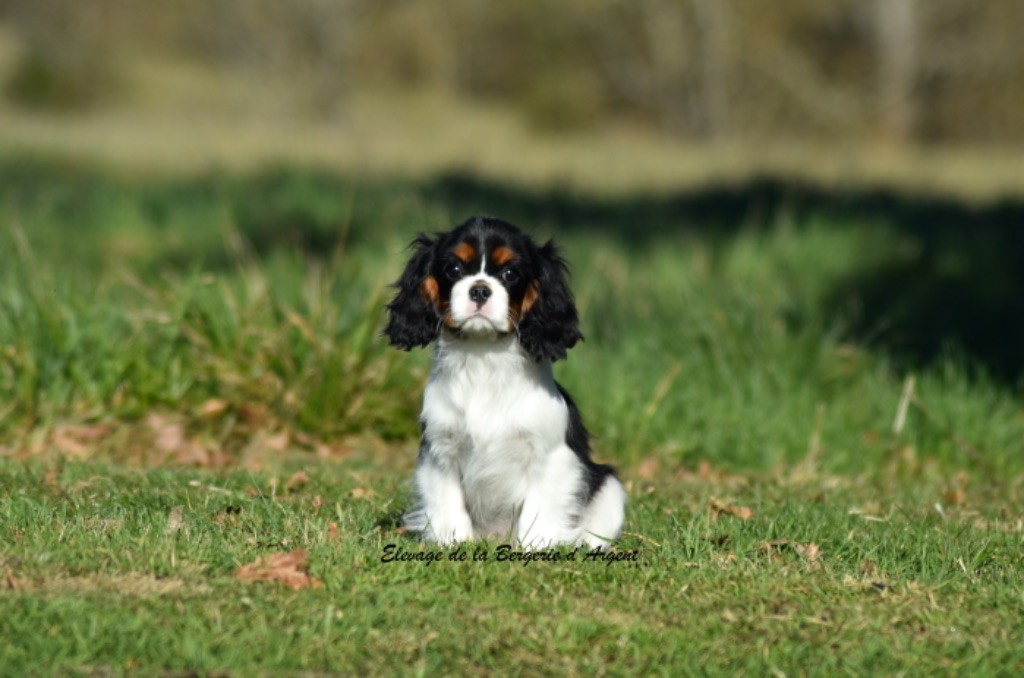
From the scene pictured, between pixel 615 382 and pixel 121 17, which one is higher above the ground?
pixel 121 17

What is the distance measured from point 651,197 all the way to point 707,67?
15.5 metres

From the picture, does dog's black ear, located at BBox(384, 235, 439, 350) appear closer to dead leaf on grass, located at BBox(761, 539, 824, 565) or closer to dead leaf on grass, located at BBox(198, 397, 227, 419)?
dead leaf on grass, located at BBox(761, 539, 824, 565)

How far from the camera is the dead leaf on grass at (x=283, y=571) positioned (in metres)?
4.35

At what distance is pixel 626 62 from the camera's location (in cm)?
3133

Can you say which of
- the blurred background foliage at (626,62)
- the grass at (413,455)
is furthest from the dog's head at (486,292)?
the blurred background foliage at (626,62)

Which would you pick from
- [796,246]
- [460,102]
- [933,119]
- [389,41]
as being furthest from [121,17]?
[796,246]

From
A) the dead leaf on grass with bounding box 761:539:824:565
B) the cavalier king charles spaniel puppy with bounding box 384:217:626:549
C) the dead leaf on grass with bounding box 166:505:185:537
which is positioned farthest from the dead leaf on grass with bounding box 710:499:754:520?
the dead leaf on grass with bounding box 166:505:185:537

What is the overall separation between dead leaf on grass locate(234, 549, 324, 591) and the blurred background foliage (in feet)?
84.5

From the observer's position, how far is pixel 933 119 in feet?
94.8

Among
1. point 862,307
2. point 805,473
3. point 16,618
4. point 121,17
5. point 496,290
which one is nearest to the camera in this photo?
point 16,618

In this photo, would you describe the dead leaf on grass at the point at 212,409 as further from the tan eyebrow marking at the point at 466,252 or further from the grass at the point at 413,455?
the tan eyebrow marking at the point at 466,252

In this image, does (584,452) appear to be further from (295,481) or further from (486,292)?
(295,481)

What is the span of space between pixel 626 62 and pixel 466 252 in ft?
90.2

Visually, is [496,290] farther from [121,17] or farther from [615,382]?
[121,17]
